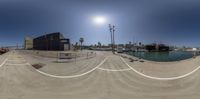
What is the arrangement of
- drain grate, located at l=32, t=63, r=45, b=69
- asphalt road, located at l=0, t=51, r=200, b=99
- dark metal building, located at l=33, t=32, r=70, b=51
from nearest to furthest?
asphalt road, located at l=0, t=51, r=200, b=99 < dark metal building, located at l=33, t=32, r=70, b=51 < drain grate, located at l=32, t=63, r=45, b=69

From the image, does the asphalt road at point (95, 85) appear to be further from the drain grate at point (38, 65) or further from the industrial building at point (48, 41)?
the industrial building at point (48, 41)

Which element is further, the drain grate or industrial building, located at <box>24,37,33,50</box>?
the drain grate

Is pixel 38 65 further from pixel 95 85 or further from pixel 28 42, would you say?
pixel 95 85

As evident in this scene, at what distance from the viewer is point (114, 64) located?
16.6 ft

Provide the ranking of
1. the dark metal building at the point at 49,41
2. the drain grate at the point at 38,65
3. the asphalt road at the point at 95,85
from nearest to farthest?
1. the asphalt road at the point at 95,85
2. the dark metal building at the point at 49,41
3. the drain grate at the point at 38,65

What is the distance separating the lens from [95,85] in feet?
13.2

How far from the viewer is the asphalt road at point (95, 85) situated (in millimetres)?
3701

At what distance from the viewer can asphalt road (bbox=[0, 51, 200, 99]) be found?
3701 mm

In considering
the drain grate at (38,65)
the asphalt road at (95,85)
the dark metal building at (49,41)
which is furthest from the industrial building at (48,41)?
the asphalt road at (95,85)

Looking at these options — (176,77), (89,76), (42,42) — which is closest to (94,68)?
(89,76)

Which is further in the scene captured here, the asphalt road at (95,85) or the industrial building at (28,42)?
the industrial building at (28,42)

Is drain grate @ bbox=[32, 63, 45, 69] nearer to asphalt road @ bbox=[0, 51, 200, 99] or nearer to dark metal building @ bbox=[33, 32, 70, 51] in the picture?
asphalt road @ bbox=[0, 51, 200, 99]

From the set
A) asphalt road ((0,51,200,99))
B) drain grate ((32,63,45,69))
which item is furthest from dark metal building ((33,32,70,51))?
asphalt road ((0,51,200,99))

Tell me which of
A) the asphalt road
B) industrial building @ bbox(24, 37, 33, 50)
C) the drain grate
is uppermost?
industrial building @ bbox(24, 37, 33, 50)
